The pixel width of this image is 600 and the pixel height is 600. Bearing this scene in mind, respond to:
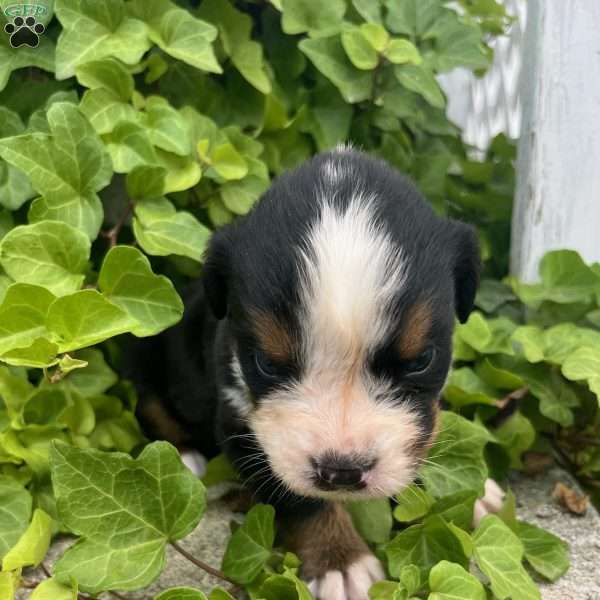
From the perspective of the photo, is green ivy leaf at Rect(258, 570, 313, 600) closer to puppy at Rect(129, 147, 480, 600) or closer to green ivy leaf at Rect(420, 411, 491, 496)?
puppy at Rect(129, 147, 480, 600)

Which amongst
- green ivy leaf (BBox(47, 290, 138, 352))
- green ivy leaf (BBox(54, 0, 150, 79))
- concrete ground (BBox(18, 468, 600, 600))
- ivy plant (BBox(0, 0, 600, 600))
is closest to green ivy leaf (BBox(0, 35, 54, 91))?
ivy plant (BBox(0, 0, 600, 600))

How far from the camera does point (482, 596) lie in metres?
1.91

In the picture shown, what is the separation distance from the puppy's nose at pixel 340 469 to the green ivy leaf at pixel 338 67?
1.59m

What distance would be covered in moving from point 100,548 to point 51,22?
1.75 meters

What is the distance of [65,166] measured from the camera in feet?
8.08

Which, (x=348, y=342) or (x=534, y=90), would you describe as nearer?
(x=348, y=342)

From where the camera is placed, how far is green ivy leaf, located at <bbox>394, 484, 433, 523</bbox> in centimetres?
226

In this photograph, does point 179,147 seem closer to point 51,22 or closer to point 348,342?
point 51,22

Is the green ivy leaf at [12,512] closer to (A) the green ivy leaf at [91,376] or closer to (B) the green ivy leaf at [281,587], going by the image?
(A) the green ivy leaf at [91,376]

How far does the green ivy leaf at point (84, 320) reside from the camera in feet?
6.68

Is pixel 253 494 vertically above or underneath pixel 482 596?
underneath

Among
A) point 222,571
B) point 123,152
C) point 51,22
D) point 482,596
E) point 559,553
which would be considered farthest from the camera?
point 51,22

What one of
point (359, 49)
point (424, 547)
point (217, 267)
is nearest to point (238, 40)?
point (359, 49)

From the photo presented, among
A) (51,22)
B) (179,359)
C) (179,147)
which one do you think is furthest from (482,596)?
(51,22)
